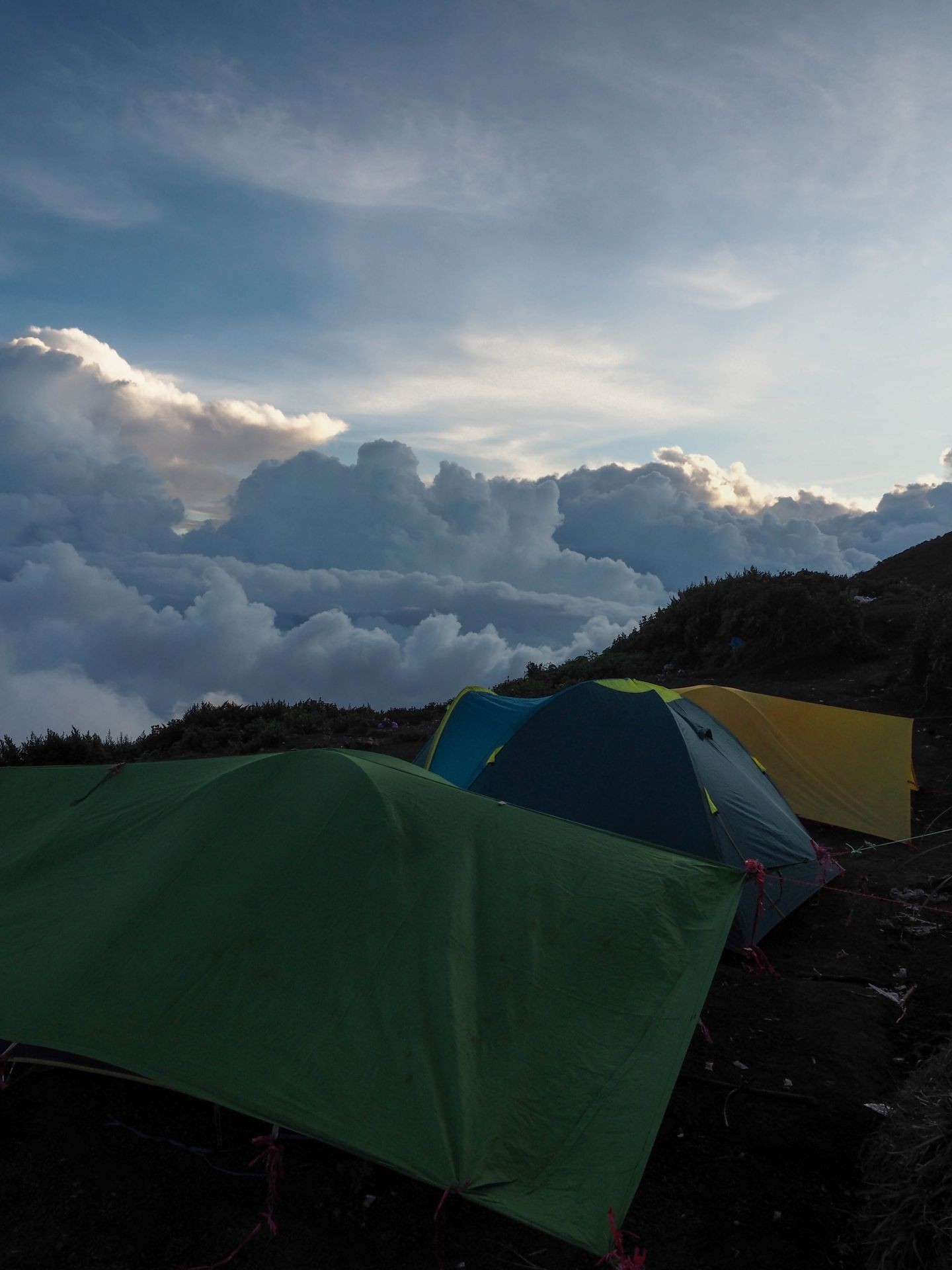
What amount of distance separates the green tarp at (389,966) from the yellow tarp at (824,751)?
491 cm

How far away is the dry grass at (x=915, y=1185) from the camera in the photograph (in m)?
2.81

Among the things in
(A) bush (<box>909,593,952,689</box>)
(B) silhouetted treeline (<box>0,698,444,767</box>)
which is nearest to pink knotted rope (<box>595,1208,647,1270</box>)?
(B) silhouetted treeline (<box>0,698,444,767</box>)

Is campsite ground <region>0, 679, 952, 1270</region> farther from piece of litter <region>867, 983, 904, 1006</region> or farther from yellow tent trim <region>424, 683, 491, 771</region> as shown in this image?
yellow tent trim <region>424, 683, 491, 771</region>

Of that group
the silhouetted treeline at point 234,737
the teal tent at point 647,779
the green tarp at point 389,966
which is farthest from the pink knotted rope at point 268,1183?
the silhouetted treeline at point 234,737

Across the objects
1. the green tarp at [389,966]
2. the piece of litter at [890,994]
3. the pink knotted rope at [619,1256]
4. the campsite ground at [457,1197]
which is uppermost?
the green tarp at [389,966]

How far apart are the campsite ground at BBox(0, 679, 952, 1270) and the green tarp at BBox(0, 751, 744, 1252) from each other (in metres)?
0.47

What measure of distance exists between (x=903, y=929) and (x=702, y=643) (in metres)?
13.3

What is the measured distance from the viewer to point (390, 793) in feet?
15.0

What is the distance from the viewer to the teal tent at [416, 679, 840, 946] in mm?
6590

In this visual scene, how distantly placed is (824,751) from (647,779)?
13.0 feet

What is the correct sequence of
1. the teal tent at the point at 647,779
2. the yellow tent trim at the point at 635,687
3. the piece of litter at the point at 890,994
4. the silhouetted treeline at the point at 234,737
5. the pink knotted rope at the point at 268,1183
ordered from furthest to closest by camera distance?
1. the silhouetted treeline at the point at 234,737
2. the yellow tent trim at the point at 635,687
3. the teal tent at the point at 647,779
4. the piece of litter at the point at 890,994
5. the pink knotted rope at the point at 268,1183

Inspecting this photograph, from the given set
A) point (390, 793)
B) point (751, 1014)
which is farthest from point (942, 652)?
point (390, 793)

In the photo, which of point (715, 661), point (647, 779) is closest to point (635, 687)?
point (647, 779)

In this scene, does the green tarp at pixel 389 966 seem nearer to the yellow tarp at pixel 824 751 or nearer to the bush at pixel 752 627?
the yellow tarp at pixel 824 751
